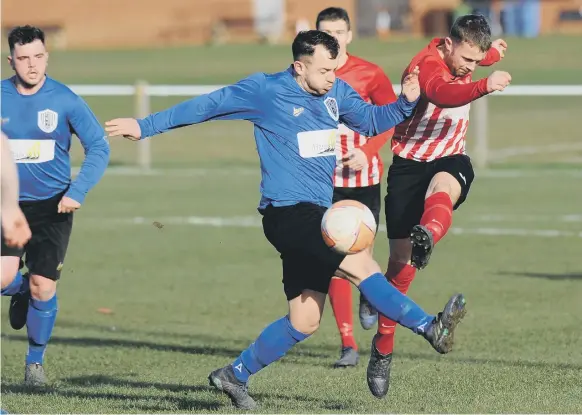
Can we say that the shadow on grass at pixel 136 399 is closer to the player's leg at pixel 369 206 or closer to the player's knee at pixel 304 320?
the player's knee at pixel 304 320

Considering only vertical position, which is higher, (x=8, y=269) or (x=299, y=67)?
(x=299, y=67)

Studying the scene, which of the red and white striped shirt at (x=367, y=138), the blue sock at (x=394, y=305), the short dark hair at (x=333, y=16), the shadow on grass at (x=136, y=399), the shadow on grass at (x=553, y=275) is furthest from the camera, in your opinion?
the shadow on grass at (x=553, y=275)

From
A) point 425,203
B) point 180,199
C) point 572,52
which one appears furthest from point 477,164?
point 572,52

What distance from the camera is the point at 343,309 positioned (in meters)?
10.5


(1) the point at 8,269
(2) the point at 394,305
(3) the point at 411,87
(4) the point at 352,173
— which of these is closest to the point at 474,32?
(3) the point at 411,87

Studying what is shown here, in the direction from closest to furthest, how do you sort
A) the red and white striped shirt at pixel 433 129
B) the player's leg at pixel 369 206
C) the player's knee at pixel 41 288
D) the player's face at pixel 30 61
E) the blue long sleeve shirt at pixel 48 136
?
1. the player's face at pixel 30 61
2. the blue long sleeve shirt at pixel 48 136
3. the red and white striped shirt at pixel 433 129
4. the player's knee at pixel 41 288
5. the player's leg at pixel 369 206

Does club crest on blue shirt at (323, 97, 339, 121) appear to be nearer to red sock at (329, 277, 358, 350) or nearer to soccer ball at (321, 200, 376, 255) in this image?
soccer ball at (321, 200, 376, 255)

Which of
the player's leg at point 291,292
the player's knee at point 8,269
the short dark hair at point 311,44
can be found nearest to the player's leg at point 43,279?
the player's knee at point 8,269

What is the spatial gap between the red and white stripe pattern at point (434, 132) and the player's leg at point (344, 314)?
1.15m

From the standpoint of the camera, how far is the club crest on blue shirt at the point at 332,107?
26.4 feet

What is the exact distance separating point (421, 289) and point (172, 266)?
11.1 ft

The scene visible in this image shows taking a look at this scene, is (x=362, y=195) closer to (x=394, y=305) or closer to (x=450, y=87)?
(x=450, y=87)

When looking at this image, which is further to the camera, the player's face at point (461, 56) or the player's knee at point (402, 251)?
the player's knee at point (402, 251)

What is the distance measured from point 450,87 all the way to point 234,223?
10758 mm
